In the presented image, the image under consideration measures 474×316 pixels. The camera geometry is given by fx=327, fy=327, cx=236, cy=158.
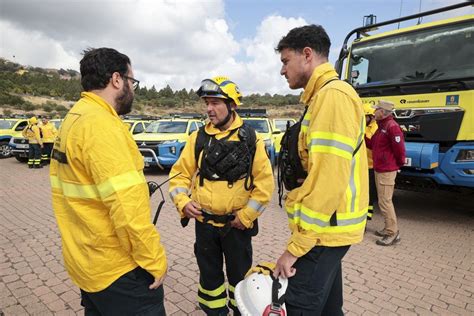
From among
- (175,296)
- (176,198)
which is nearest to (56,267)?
(175,296)

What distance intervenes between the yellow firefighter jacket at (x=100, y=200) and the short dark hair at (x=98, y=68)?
0.08 metres

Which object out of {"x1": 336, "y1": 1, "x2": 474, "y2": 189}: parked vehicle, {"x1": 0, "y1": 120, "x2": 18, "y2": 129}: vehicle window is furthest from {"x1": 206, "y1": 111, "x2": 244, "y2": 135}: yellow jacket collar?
{"x1": 0, "y1": 120, "x2": 18, "y2": 129}: vehicle window

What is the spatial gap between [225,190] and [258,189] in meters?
0.27

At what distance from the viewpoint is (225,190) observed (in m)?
2.61

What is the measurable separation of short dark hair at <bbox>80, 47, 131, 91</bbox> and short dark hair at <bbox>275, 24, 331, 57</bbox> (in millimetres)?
986

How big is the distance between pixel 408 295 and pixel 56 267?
411cm

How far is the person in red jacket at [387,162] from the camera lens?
488 centimetres

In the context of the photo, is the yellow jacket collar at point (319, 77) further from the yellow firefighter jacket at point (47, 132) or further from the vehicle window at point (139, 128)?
the vehicle window at point (139, 128)

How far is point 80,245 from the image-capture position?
175cm

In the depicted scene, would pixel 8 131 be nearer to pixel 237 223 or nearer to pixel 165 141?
pixel 165 141

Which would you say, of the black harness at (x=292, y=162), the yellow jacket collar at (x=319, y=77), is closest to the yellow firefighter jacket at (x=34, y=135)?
the black harness at (x=292, y=162)

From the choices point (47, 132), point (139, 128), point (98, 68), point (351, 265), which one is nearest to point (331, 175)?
point (98, 68)

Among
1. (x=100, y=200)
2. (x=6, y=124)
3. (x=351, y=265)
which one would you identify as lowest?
(x=351, y=265)

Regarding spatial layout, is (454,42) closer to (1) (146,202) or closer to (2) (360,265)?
(2) (360,265)
